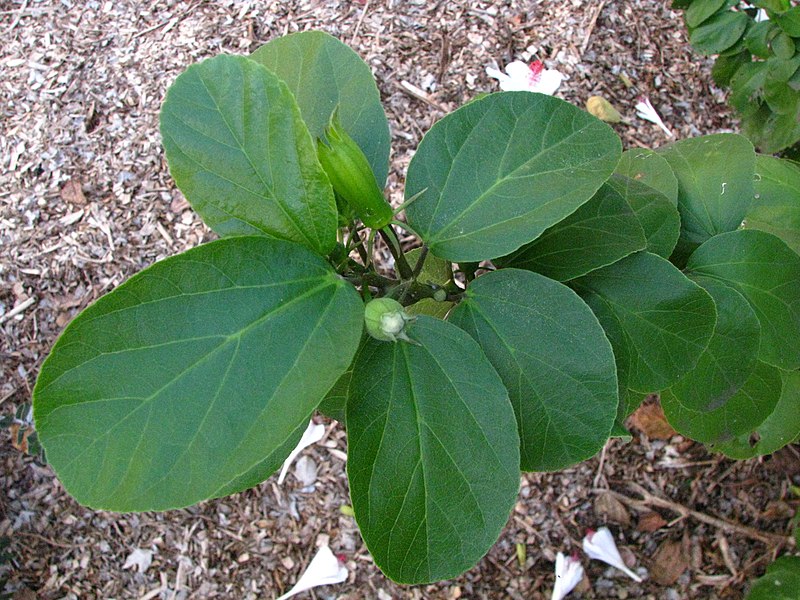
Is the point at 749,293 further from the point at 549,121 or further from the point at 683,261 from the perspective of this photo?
the point at 549,121

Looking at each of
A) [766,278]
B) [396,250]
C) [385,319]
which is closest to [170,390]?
[385,319]

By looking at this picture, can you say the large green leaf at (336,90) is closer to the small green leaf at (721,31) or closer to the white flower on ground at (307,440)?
the small green leaf at (721,31)

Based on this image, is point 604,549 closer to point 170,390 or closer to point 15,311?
point 170,390

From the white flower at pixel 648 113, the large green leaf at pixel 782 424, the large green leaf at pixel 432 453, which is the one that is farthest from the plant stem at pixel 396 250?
the white flower at pixel 648 113

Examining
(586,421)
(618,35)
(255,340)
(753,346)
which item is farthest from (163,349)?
(618,35)

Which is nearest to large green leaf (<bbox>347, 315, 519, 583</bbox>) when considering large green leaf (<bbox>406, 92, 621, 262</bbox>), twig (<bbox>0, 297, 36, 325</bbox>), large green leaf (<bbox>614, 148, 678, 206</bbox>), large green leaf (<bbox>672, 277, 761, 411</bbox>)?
large green leaf (<bbox>406, 92, 621, 262</bbox>)

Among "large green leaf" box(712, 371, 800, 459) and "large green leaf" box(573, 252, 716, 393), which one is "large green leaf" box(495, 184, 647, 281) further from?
"large green leaf" box(712, 371, 800, 459)
